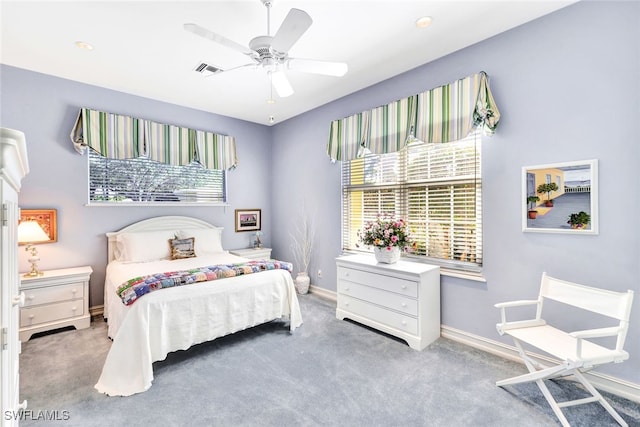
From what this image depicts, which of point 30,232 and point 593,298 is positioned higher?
point 30,232

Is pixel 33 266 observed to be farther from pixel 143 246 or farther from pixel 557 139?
pixel 557 139

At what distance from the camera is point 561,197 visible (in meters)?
2.31

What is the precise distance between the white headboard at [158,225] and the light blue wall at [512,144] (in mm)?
109

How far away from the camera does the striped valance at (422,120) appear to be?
267 centimetres

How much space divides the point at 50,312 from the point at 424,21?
4.59m

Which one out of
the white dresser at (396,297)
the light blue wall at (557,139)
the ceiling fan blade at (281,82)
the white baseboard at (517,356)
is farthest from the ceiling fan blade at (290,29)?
the white baseboard at (517,356)

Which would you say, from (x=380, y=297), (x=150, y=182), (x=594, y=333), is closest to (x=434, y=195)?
(x=380, y=297)

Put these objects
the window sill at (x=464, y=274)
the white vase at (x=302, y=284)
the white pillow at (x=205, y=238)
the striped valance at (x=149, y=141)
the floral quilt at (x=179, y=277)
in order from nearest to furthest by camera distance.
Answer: the floral quilt at (x=179, y=277)
the window sill at (x=464, y=274)
the striped valance at (x=149, y=141)
the white pillow at (x=205, y=238)
the white vase at (x=302, y=284)

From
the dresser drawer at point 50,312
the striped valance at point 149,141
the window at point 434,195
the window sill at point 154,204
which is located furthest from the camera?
the window sill at point 154,204

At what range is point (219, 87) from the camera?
3693 mm

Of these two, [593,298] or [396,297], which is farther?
[396,297]

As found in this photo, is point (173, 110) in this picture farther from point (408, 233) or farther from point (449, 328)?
point (449, 328)

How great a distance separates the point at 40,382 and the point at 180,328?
3.39ft

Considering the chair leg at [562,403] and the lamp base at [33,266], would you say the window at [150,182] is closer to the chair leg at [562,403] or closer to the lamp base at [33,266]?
the lamp base at [33,266]
